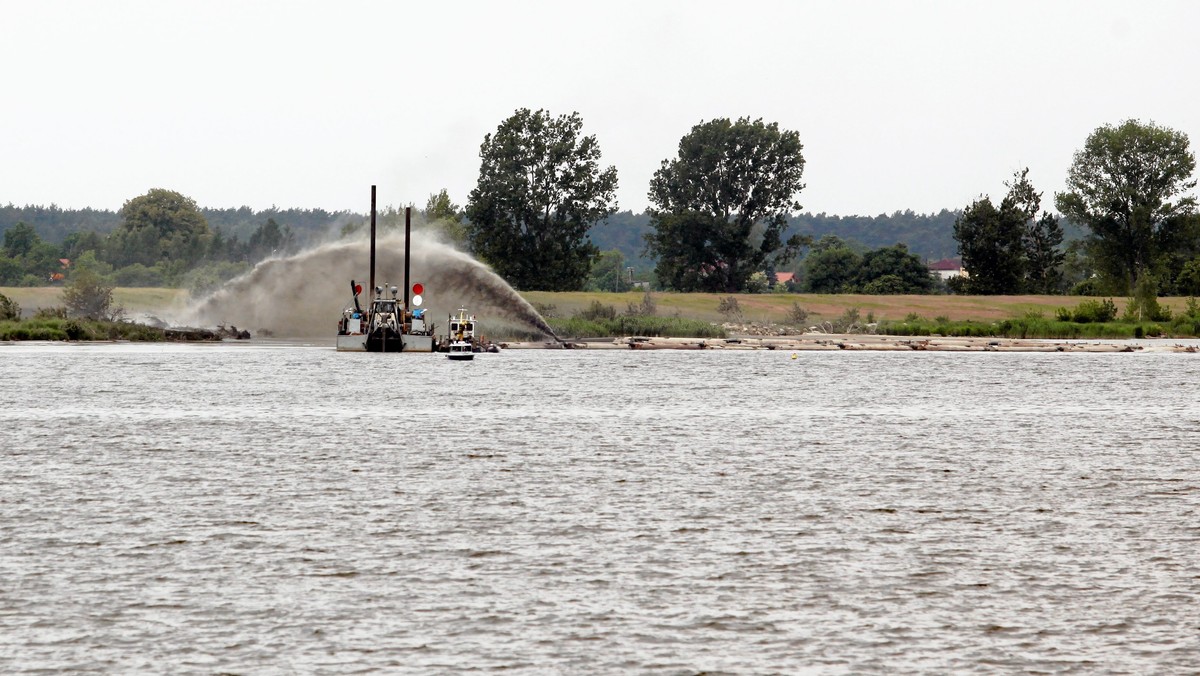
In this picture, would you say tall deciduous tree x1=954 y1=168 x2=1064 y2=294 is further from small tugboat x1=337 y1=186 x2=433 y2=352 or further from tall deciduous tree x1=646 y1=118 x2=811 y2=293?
small tugboat x1=337 y1=186 x2=433 y2=352

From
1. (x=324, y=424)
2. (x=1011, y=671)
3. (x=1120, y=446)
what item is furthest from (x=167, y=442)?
(x=1011, y=671)

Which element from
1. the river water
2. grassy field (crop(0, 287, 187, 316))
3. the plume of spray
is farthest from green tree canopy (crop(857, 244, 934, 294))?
the river water

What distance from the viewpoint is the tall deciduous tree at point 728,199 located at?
6265 inches

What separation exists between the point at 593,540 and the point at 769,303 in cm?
12676

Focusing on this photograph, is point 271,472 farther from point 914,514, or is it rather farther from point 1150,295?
point 1150,295

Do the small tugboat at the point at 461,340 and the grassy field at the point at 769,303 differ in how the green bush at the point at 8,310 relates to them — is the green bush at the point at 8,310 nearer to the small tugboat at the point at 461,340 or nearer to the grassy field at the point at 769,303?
the grassy field at the point at 769,303

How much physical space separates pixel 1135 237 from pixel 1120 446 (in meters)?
134

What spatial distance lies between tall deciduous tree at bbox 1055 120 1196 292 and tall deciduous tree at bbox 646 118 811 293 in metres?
31.5

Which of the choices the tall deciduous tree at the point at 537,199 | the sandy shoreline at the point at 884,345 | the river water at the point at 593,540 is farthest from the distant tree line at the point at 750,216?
the river water at the point at 593,540

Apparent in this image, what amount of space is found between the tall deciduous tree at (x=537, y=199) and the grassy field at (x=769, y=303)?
9475 millimetres

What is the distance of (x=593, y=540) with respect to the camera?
22594 millimetres

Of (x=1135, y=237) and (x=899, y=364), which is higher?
(x=1135, y=237)

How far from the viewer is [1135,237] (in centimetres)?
16550

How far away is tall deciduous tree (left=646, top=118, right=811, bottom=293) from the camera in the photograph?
522 feet
